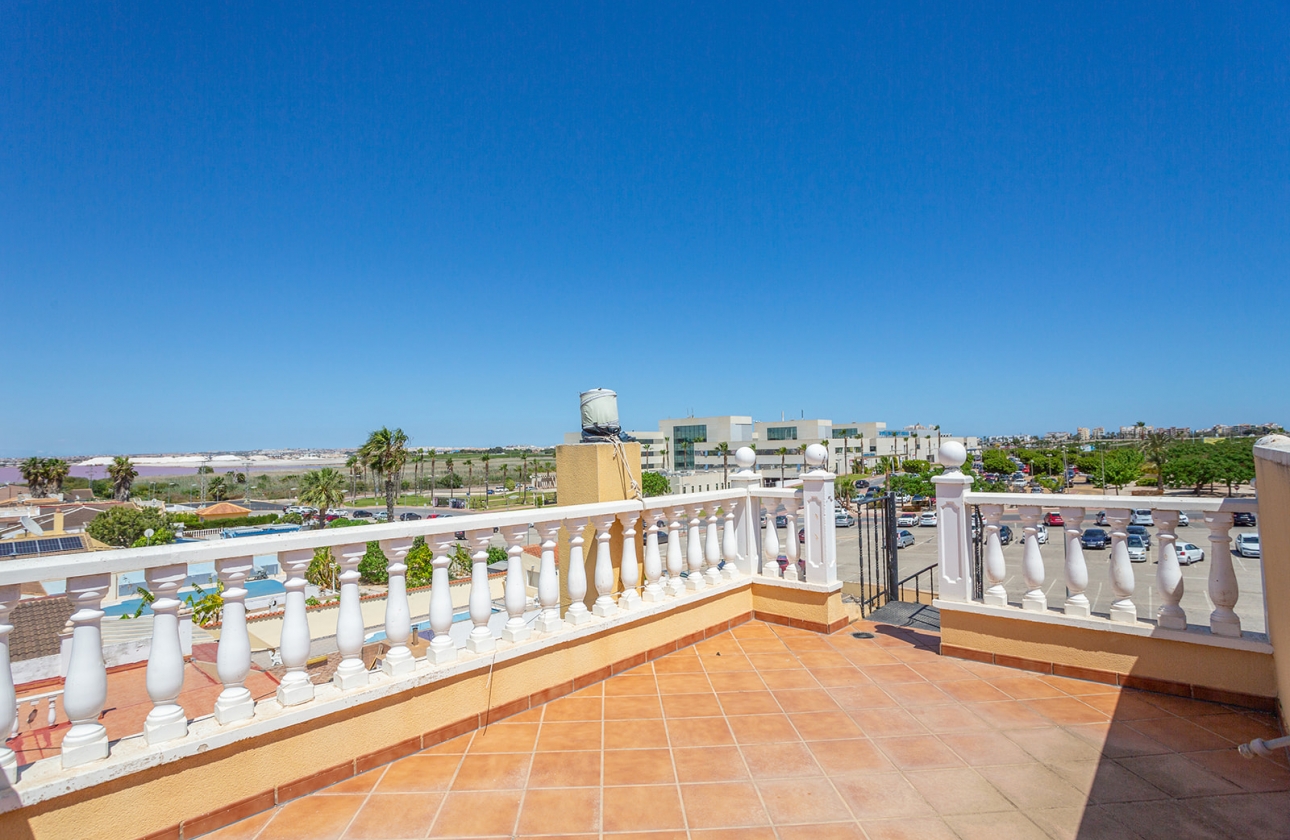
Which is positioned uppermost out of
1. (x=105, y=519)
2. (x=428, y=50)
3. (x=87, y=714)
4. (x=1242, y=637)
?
(x=428, y=50)

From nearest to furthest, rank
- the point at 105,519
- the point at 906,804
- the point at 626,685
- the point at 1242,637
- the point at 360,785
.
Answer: the point at 906,804, the point at 360,785, the point at 1242,637, the point at 626,685, the point at 105,519

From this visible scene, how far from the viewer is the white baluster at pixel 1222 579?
3166 mm

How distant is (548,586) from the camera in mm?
3473

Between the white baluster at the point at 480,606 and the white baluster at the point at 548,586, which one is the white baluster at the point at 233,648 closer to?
the white baluster at the point at 480,606

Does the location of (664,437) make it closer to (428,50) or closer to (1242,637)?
(428,50)

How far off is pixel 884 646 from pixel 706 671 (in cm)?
142

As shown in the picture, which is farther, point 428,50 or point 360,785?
point 428,50

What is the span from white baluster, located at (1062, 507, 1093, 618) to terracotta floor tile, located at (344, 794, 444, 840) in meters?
3.69

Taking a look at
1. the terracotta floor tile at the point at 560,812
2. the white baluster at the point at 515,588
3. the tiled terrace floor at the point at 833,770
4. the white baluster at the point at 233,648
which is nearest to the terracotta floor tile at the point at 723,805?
the tiled terrace floor at the point at 833,770

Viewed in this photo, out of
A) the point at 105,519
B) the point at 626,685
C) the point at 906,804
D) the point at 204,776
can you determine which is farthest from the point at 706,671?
the point at 105,519

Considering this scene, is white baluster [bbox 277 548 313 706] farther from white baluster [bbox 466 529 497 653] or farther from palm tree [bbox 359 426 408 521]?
palm tree [bbox 359 426 408 521]

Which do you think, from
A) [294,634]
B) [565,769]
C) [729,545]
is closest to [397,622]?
[294,634]

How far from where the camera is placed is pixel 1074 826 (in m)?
2.22

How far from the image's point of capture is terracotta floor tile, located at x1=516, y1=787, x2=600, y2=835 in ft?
7.47
